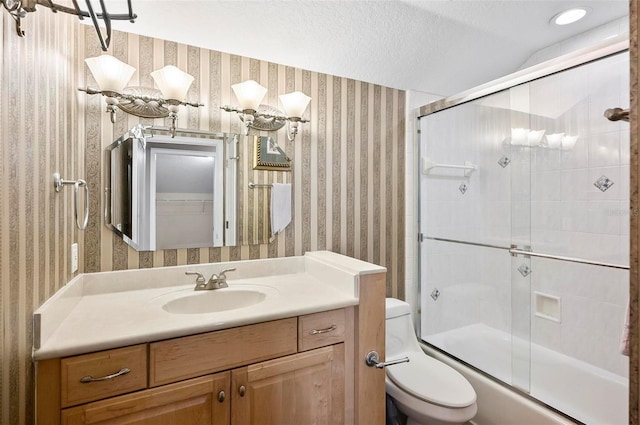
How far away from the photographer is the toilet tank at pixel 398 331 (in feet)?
6.25

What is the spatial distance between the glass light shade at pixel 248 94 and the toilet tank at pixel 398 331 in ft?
→ 4.56

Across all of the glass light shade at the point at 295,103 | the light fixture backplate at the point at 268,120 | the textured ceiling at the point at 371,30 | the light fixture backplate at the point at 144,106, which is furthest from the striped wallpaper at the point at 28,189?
the glass light shade at the point at 295,103

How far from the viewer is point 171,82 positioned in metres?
1.50

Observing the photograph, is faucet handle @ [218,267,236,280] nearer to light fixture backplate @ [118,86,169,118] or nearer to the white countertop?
the white countertop

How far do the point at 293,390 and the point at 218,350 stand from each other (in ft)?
1.22

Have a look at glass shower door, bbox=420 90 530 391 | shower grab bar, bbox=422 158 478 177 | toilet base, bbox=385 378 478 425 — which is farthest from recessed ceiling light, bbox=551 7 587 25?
toilet base, bbox=385 378 478 425

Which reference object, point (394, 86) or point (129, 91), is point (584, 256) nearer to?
point (394, 86)

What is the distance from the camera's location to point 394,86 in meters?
2.27

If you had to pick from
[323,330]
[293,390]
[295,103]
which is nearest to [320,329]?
[323,330]

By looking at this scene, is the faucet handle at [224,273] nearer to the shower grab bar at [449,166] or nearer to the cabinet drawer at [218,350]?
the cabinet drawer at [218,350]

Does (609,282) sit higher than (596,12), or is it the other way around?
(596,12)

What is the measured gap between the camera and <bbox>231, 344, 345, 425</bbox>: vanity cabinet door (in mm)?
1219

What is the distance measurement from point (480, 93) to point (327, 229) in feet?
4.28

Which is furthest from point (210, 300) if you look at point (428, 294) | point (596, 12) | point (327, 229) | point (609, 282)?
point (596, 12)
